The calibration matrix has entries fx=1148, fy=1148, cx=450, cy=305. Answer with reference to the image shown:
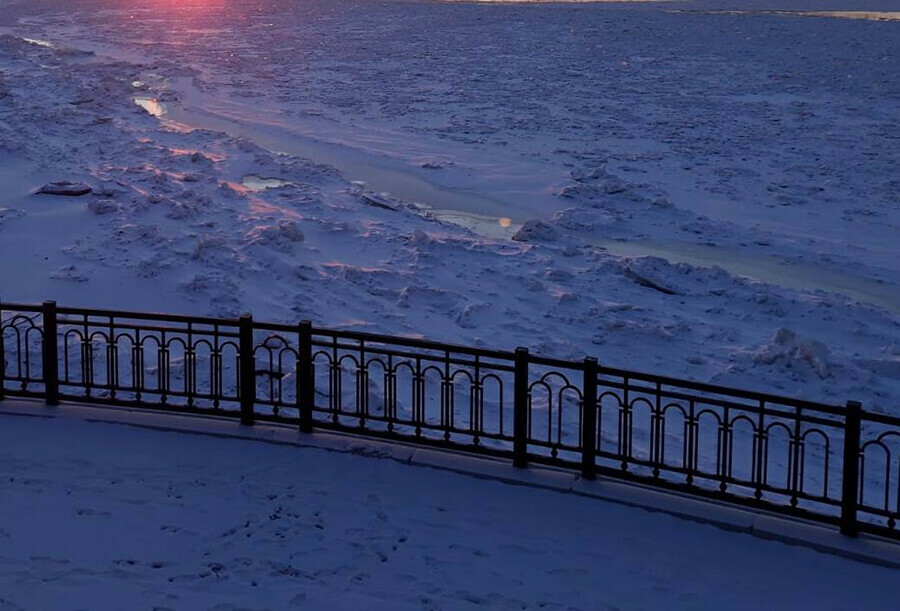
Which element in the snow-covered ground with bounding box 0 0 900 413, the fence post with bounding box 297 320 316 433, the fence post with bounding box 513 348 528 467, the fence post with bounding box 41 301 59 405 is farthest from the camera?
the snow-covered ground with bounding box 0 0 900 413

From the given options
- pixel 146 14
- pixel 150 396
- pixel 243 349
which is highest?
pixel 146 14

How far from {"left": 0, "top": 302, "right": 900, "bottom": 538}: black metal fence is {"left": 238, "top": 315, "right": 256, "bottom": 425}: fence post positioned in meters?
0.01

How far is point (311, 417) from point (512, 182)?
1318 cm

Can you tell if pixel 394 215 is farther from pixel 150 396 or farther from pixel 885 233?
pixel 150 396

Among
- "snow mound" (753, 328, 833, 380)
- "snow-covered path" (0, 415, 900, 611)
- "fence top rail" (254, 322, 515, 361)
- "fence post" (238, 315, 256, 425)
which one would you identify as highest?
"fence top rail" (254, 322, 515, 361)

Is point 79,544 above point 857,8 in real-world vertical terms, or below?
below

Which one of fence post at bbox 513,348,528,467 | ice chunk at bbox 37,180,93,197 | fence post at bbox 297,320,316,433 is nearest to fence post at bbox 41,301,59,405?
fence post at bbox 297,320,316,433

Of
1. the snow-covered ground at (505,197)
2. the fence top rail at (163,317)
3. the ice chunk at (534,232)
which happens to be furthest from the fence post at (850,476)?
the ice chunk at (534,232)

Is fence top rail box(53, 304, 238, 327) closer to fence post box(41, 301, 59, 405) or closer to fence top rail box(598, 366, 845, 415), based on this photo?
fence post box(41, 301, 59, 405)

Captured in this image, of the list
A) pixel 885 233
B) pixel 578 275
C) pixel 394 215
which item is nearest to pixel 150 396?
pixel 578 275

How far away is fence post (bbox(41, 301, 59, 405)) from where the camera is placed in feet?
27.8

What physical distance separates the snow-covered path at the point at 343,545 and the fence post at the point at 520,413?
323 mm

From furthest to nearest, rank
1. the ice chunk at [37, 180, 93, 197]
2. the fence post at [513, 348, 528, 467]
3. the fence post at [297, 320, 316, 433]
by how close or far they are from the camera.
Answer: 1. the ice chunk at [37, 180, 93, 197]
2. the fence post at [297, 320, 316, 433]
3. the fence post at [513, 348, 528, 467]

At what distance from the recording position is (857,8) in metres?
64.6
